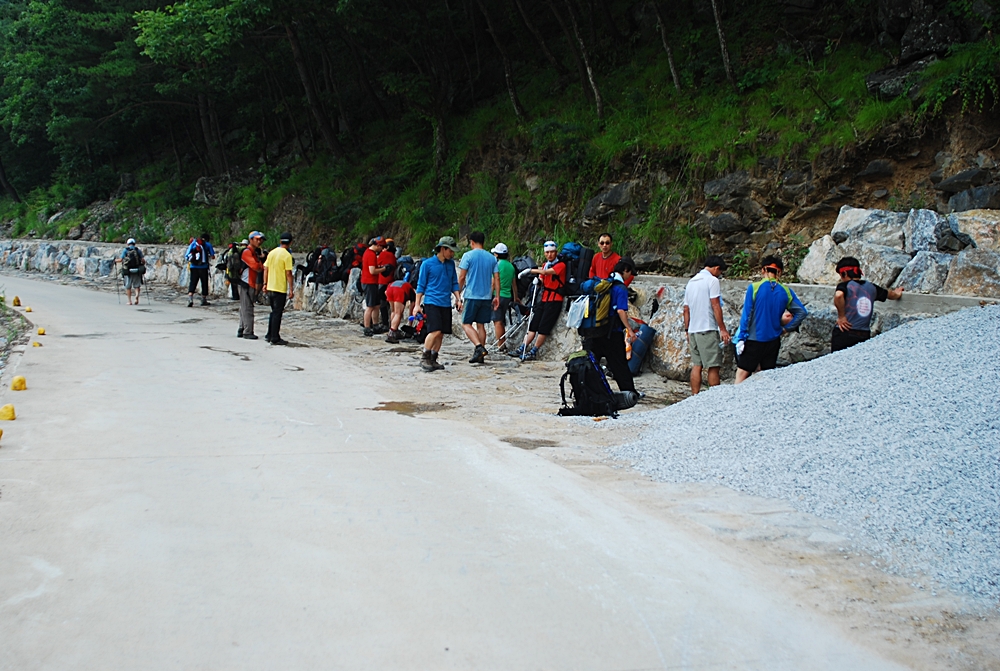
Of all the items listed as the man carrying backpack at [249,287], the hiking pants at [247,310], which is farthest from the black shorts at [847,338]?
the hiking pants at [247,310]

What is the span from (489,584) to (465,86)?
2087cm

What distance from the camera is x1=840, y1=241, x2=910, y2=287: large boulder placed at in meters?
9.28

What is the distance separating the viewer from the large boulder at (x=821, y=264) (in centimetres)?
1011

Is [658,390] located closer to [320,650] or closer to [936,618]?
[936,618]

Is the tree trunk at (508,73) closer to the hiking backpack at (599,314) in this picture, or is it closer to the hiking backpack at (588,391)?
the hiking backpack at (599,314)

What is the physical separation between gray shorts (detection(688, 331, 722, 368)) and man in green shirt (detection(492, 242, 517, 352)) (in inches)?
168

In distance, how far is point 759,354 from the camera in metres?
8.18

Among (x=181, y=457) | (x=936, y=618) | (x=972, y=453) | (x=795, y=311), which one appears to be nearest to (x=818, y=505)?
(x=972, y=453)

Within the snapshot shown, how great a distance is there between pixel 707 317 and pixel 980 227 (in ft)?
12.1

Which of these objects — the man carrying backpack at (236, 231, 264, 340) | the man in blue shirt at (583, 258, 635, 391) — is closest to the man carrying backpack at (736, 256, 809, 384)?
the man in blue shirt at (583, 258, 635, 391)

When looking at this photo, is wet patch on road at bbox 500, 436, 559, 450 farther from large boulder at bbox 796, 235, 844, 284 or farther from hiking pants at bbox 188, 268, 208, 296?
hiking pants at bbox 188, 268, 208, 296

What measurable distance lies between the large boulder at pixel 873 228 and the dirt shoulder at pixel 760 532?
3.10 metres

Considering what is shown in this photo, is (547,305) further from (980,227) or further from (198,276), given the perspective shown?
Answer: (198,276)

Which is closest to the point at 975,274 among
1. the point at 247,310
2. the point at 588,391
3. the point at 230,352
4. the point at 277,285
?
the point at 588,391
